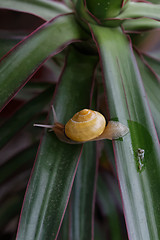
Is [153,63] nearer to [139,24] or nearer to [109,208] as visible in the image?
[139,24]

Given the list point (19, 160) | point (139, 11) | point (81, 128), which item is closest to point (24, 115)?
point (19, 160)

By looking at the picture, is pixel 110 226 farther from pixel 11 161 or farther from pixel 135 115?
pixel 135 115

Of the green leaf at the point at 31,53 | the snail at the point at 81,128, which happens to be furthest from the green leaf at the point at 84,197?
the green leaf at the point at 31,53

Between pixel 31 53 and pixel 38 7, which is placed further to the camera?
pixel 38 7

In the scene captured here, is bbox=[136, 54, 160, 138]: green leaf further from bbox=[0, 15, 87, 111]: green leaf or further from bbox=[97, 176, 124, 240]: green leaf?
bbox=[97, 176, 124, 240]: green leaf

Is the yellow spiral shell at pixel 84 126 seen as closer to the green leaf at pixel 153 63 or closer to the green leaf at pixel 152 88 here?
the green leaf at pixel 152 88

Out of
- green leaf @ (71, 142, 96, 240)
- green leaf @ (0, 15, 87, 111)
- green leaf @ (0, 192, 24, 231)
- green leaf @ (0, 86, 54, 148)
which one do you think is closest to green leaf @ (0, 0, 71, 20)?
green leaf @ (0, 15, 87, 111)
